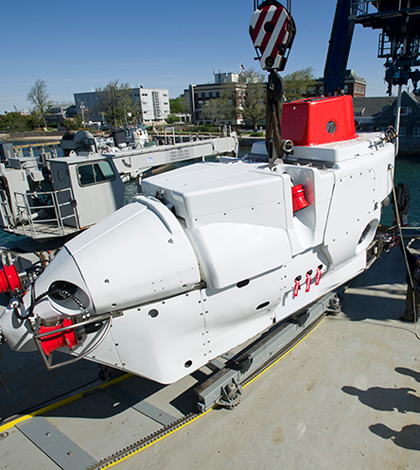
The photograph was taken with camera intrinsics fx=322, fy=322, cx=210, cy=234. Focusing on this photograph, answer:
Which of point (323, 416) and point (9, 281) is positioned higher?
point (9, 281)

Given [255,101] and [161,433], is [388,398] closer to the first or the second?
[161,433]

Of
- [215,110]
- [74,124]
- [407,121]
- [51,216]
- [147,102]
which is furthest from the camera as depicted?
[147,102]

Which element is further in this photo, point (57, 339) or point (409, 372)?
point (409, 372)

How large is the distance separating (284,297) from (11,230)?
814 cm

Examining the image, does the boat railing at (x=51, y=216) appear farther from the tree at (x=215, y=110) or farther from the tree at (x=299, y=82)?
the tree at (x=215, y=110)

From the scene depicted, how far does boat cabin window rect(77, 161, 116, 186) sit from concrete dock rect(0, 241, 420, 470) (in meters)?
5.22

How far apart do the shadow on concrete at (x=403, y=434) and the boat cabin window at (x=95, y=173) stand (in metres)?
8.77

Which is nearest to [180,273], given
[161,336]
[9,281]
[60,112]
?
[161,336]

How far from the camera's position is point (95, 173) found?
9.56 meters

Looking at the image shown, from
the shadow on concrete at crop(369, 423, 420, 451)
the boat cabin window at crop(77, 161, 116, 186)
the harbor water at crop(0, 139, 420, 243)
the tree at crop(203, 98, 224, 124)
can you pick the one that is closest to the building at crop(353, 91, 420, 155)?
the harbor water at crop(0, 139, 420, 243)

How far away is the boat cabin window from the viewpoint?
9.28 m

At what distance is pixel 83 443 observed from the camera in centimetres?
383

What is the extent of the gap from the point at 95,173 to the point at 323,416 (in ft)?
27.6

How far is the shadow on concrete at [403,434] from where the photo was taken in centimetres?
364
